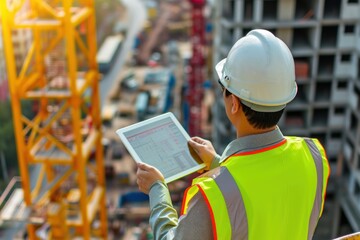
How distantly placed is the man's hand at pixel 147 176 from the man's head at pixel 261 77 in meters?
0.63

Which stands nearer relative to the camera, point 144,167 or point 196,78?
point 144,167

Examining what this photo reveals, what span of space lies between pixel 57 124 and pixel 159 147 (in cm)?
1037

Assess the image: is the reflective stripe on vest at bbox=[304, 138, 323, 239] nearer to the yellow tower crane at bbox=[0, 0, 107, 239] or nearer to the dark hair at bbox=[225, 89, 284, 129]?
the dark hair at bbox=[225, 89, 284, 129]

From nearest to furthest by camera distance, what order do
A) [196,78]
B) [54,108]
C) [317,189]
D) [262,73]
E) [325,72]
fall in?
[262,73] < [317,189] < [54,108] < [325,72] < [196,78]

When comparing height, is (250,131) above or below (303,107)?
above

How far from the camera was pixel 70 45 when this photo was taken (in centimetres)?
1067

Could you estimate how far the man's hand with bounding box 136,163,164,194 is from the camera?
2.94m

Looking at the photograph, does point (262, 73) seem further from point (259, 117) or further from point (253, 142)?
point (253, 142)

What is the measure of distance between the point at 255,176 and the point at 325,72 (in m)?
17.3

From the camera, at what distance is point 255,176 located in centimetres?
257

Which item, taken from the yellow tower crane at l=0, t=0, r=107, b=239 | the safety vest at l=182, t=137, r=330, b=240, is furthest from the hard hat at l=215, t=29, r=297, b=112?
the yellow tower crane at l=0, t=0, r=107, b=239

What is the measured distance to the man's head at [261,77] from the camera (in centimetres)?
265

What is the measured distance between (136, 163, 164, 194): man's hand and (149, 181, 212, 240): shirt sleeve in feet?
0.28

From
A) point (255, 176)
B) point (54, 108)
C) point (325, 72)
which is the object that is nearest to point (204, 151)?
point (255, 176)
